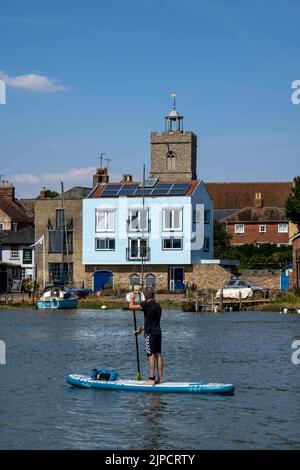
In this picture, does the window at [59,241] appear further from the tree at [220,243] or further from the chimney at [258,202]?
the chimney at [258,202]

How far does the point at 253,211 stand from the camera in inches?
4911

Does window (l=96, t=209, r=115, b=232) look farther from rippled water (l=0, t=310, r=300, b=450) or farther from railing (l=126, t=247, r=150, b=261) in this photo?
rippled water (l=0, t=310, r=300, b=450)

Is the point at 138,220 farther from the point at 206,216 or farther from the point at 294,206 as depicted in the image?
the point at 294,206

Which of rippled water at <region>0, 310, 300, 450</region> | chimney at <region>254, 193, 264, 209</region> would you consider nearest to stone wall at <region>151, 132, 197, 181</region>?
chimney at <region>254, 193, 264, 209</region>

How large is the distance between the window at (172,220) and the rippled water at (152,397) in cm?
3780

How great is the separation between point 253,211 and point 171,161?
23.0m

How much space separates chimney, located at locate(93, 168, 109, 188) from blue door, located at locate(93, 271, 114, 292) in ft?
34.9

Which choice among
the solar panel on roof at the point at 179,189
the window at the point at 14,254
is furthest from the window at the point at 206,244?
the window at the point at 14,254

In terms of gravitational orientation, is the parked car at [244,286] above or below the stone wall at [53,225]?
below

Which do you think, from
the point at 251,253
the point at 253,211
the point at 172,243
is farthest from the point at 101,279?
the point at 253,211

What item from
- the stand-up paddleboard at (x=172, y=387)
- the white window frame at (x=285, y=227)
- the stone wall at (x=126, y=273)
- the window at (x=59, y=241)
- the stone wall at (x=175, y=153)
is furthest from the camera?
the white window frame at (x=285, y=227)

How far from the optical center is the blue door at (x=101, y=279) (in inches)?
3666

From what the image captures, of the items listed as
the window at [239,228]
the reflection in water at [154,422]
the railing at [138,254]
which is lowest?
the reflection in water at [154,422]
